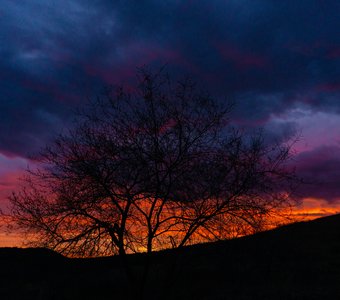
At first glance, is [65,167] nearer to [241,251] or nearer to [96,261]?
[241,251]

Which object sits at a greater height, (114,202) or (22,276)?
(22,276)

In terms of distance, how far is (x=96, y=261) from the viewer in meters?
40.8

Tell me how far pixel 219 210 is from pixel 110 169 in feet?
14.0

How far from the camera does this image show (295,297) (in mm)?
22109

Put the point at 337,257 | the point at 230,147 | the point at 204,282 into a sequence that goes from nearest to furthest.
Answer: the point at 230,147, the point at 204,282, the point at 337,257

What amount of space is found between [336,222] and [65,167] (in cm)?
3297

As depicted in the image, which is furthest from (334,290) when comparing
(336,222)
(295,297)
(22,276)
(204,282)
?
(22,276)

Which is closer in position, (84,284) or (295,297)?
(295,297)

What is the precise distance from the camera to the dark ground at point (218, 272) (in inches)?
933

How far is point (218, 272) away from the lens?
31.4m

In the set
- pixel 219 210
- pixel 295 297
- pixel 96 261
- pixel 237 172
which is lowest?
pixel 295 297

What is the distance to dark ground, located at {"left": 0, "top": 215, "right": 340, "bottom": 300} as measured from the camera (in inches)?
933

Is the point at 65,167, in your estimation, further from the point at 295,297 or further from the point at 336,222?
the point at 336,222

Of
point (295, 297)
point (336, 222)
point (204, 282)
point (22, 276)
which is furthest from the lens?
point (336, 222)
